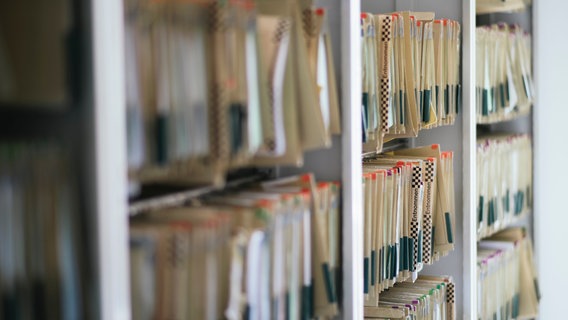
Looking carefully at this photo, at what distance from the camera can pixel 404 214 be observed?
128 inches

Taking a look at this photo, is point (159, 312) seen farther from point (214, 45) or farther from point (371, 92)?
point (371, 92)

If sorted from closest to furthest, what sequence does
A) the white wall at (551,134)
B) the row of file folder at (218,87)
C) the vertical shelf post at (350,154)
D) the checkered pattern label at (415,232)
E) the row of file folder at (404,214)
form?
the row of file folder at (218,87) → the vertical shelf post at (350,154) → the row of file folder at (404,214) → the checkered pattern label at (415,232) → the white wall at (551,134)

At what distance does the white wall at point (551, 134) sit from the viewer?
500 cm

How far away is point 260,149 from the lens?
2182mm

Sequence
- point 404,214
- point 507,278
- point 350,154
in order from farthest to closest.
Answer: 1. point 507,278
2. point 404,214
3. point 350,154

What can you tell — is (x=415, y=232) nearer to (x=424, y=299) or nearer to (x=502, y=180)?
(x=424, y=299)

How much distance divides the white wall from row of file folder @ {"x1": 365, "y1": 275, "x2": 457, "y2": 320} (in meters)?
1.46

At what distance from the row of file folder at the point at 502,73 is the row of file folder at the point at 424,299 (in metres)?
0.81

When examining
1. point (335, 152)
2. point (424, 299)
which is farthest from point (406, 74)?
point (424, 299)

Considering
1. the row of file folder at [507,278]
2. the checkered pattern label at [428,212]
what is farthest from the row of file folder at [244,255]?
the row of file folder at [507,278]

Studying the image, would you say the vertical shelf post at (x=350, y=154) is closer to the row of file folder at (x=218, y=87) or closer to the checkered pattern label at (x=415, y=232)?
the row of file folder at (x=218, y=87)

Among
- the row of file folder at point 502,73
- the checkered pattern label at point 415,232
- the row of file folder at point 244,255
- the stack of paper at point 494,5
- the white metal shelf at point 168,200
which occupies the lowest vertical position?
the checkered pattern label at point 415,232

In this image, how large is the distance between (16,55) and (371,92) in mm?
1528

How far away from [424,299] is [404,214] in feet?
1.38
